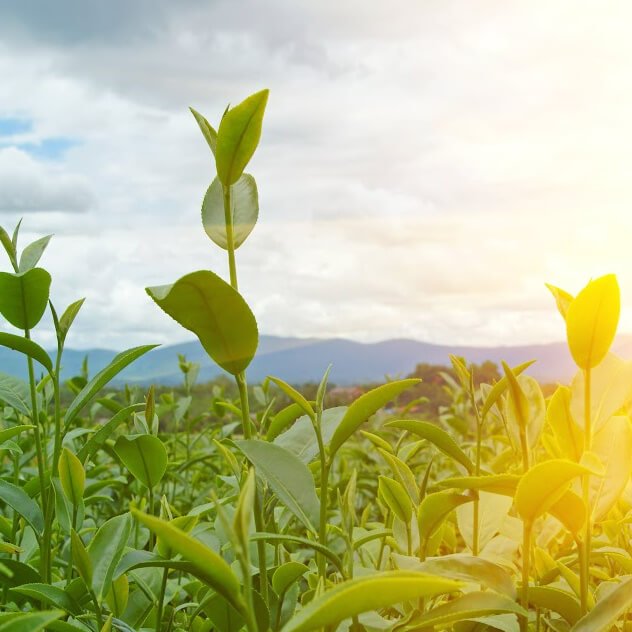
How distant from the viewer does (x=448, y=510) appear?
2.93 ft

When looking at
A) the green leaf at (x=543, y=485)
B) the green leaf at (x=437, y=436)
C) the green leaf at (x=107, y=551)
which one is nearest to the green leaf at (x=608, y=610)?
the green leaf at (x=543, y=485)

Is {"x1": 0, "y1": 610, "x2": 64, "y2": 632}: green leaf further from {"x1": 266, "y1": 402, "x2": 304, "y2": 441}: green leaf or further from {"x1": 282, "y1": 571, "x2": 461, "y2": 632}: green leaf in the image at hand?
{"x1": 266, "y1": 402, "x2": 304, "y2": 441}: green leaf

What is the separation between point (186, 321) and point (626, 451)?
55 cm

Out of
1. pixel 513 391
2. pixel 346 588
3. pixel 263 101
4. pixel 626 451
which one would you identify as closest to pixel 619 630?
pixel 626 451

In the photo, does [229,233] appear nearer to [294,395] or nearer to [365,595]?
[294,395]

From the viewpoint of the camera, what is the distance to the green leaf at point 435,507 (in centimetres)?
88

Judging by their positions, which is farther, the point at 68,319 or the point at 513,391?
the point at 68,319

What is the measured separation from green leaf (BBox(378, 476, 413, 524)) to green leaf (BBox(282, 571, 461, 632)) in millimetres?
375

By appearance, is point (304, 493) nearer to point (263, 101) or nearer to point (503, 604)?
point (503, 604)

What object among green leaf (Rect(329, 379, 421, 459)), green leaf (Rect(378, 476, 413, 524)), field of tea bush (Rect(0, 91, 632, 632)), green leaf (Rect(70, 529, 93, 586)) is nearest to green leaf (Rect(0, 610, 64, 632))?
field of tea bush (Rect(0, 91, 632, 632))

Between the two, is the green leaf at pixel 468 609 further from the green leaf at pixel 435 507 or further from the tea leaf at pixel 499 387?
the tea leaf at pixel 499 387

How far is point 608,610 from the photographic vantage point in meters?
0.78

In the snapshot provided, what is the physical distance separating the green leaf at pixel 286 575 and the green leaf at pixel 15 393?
0.57 m

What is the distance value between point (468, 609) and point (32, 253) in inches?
35.2
